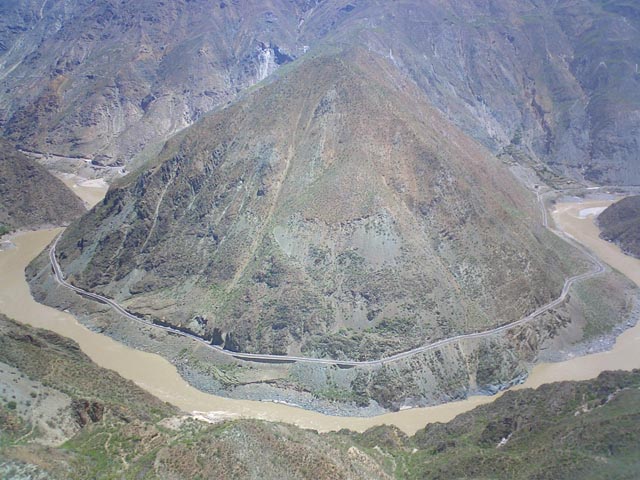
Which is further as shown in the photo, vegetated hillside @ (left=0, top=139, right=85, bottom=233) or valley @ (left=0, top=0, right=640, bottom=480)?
vegetated hillside @ (left=0, top=139, right=85, bottom=233)

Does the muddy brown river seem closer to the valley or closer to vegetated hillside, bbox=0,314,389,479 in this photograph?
the valley

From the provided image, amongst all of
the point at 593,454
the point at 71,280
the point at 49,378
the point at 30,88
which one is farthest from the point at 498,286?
the point at 30,88

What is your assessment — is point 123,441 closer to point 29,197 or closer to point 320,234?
point 320,234

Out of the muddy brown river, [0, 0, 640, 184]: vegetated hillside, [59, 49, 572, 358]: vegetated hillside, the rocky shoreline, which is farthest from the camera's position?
[0, 0, 640, 184]: vegetated hillside

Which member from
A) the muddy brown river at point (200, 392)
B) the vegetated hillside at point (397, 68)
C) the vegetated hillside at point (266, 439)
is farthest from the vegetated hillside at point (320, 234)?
the vegetated hillside at point (397, 68)

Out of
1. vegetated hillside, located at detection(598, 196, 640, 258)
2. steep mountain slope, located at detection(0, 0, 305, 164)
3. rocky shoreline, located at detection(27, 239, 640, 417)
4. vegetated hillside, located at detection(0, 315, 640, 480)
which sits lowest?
vegetated hillside, located at detection(598, 196, 640, 258)

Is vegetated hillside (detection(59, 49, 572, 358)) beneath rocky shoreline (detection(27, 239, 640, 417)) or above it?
above

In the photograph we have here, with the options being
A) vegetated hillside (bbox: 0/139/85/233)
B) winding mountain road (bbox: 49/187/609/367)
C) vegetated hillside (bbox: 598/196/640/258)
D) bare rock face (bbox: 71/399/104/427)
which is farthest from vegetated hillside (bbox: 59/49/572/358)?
vegetated hillside (bbox: 0/139/85/233)

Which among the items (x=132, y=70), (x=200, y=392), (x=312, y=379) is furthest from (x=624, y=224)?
(x=132, y=70)
